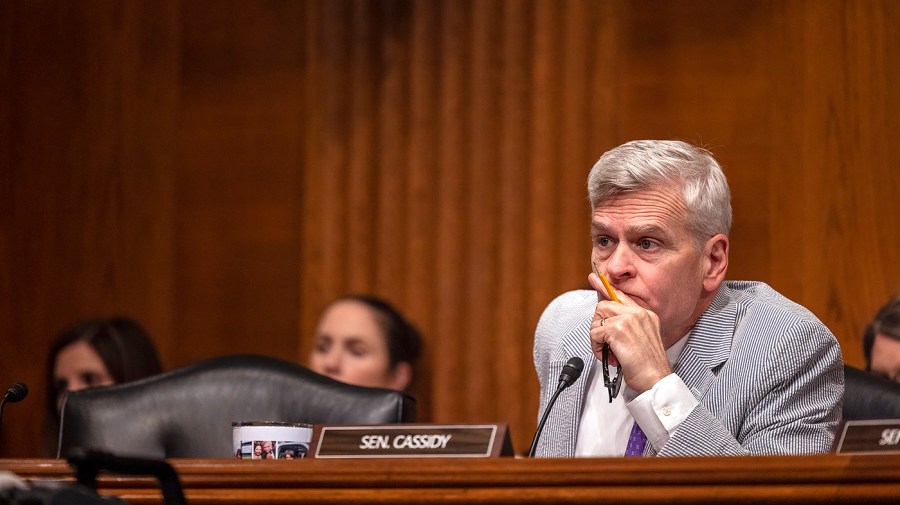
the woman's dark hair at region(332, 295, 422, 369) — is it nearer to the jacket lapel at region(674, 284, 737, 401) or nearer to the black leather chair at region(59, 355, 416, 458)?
the black leather chair at region(59, 355, 416, 458)

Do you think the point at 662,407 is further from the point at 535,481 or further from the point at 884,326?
the point at 884,326

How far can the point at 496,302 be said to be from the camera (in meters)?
3.89

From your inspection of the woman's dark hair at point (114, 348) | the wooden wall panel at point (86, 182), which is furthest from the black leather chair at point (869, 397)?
the wooden wall panel at point (86, 182)

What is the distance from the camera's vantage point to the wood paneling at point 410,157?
143 inches

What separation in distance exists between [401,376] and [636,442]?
151cm

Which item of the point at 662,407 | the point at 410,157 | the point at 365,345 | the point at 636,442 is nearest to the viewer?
the point at 662,407

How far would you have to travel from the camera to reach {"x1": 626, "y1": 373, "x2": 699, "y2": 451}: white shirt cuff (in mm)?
1906

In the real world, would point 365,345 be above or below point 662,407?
below

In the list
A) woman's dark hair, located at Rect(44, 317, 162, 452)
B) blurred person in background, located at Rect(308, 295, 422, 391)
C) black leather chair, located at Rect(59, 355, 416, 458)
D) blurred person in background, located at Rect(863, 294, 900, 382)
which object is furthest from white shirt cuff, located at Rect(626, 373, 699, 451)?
woman's dark hair, located at Rect(44, 317, 162, 452)

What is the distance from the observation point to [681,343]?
2.20 meters

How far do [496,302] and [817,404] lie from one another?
1955mm

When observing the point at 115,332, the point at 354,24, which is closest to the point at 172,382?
the point at 115,332

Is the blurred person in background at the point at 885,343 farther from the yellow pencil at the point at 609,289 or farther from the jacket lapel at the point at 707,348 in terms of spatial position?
the yellow pencil at the point at 609,289

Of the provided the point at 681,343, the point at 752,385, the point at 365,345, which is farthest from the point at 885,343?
the point at 365,345
